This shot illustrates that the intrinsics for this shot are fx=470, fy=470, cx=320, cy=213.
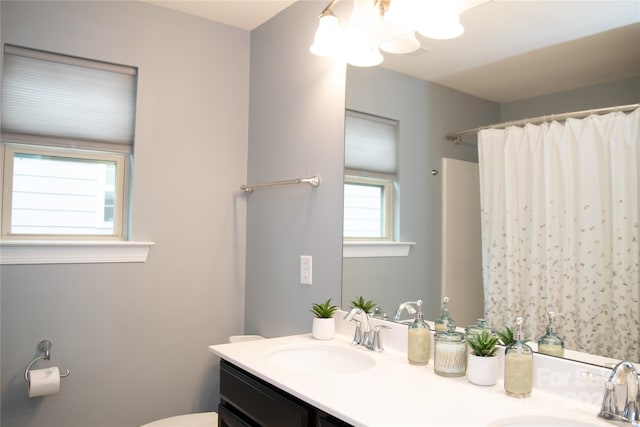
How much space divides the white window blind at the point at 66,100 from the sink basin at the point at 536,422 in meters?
1.97

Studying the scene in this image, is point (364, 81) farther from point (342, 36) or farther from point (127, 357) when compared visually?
point (127, 357)

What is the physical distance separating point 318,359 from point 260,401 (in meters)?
0.36

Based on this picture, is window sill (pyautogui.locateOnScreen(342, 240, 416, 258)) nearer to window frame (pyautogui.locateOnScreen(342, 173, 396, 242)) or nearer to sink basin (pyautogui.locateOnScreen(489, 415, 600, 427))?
window frame (pyautogui.locateOnScreen(342, 173, 396, 242))

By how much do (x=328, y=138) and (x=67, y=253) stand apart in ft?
4.14

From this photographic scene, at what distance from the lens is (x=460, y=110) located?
5.09ft

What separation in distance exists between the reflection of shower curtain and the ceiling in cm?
13

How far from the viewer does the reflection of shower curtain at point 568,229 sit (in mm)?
1131

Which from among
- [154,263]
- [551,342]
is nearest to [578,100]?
[551,342]

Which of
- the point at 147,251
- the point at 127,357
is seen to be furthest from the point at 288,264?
the point at 127,357

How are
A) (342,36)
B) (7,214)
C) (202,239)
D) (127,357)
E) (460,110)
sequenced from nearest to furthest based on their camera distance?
(460,110)
(342,36)
(7,214)
(127,357)
(202,239)

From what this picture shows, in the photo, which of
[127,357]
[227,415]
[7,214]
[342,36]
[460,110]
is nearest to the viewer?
[460,110]

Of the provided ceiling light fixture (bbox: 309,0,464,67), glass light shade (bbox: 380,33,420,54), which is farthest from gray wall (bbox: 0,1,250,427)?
glass light shade (bbox: 380,33,420,54)

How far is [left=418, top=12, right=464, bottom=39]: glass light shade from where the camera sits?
1.51m

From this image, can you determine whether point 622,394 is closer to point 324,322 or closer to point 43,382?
point 324,322
